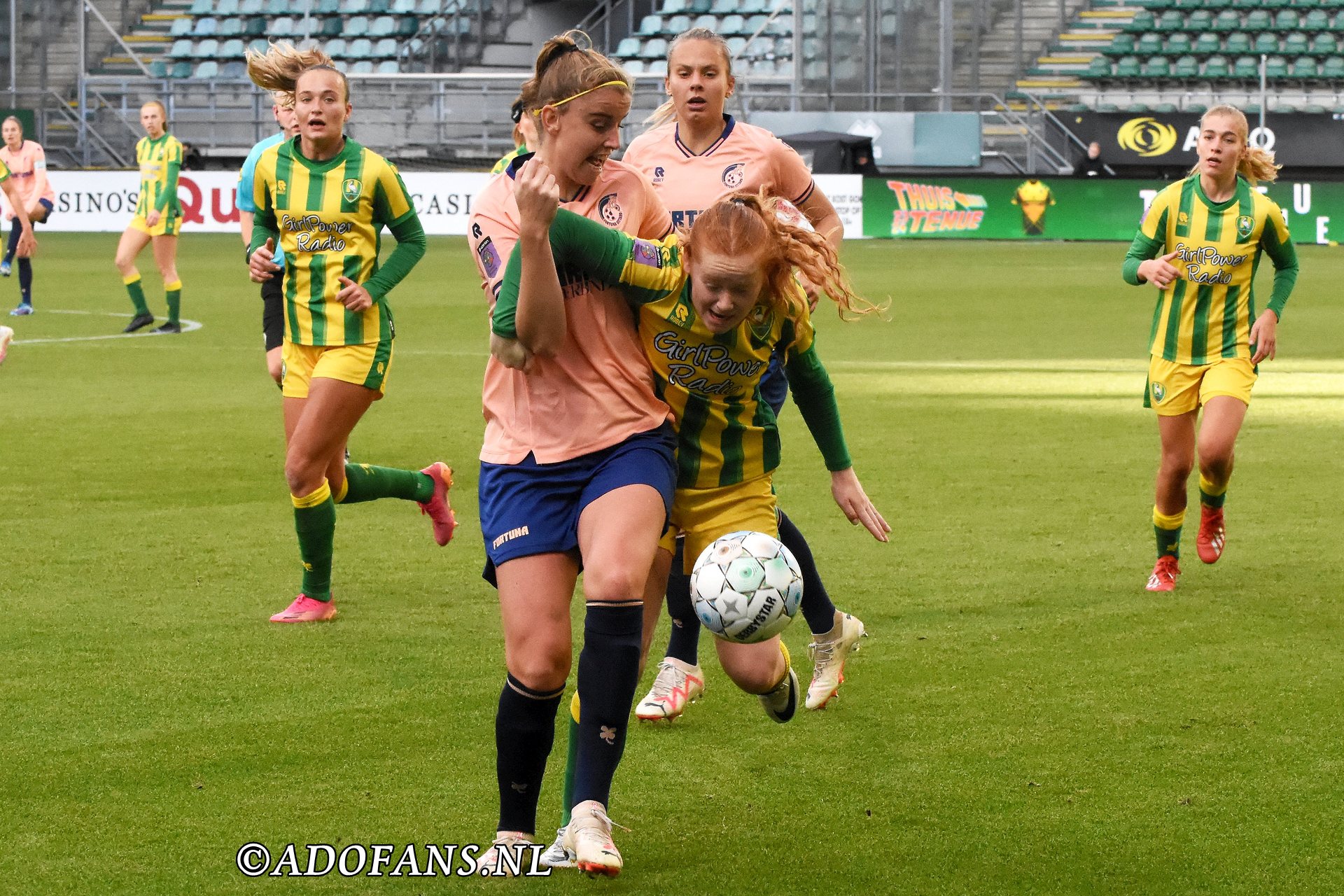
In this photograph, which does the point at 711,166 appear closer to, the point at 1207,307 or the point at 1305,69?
the point at 1207,307

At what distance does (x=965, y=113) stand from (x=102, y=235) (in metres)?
15.3

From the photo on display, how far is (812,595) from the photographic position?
Answer: 211 inches

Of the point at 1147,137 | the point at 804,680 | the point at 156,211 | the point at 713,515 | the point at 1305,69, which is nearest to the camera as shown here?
the point at 713,515

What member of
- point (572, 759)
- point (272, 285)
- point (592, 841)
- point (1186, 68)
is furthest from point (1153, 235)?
point (1186, 68)

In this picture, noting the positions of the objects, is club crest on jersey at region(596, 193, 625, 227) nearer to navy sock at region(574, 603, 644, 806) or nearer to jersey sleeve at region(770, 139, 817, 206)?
navy sock at region(574, 603, 644, 806)

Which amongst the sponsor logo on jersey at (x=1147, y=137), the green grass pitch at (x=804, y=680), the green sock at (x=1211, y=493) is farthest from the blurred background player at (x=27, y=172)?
the sponsor logo on jersey at (x=1147, y=137)

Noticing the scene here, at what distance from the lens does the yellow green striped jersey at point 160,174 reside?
16375 mm

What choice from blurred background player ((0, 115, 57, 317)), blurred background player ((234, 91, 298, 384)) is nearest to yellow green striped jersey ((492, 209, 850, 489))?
blurred background player ((234, 91, 298, 384))

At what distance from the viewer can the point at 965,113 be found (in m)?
32.3

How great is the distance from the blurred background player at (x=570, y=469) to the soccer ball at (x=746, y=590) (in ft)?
0.62

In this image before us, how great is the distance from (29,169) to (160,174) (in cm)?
560

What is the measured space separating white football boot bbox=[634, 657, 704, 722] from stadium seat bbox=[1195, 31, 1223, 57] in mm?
31740

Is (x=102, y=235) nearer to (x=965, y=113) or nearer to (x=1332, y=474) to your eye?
(x=965, y=113)

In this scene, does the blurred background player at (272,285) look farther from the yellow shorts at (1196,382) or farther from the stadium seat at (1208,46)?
the stadium seat at (1208,46)
